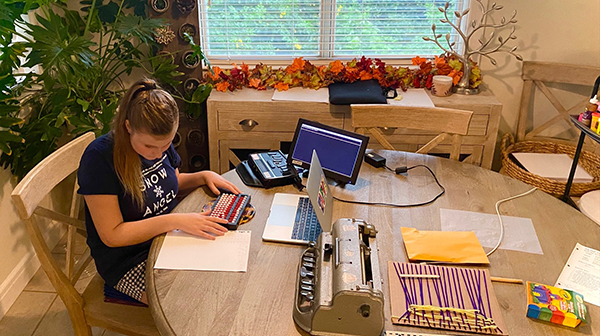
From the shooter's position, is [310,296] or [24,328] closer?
[310,296]

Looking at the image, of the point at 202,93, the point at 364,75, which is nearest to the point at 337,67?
the point at 364,75

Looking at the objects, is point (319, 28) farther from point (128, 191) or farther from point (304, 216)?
point (128, 191)

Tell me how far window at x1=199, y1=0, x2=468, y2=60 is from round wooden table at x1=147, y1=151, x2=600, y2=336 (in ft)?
4.16

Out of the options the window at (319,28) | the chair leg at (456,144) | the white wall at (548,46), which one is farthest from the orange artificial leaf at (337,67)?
the chair leg at (456,144)

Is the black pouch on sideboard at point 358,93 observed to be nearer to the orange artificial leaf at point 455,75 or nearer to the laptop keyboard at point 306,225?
the orange artificial leaf at point 455,75

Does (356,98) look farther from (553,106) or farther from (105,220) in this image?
(105,220)

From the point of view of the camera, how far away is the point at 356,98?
2.51 meters

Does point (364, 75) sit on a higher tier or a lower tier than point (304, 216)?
higher

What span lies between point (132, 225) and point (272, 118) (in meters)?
1.32

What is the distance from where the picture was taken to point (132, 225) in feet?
4.64

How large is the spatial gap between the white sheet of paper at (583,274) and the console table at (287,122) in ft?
3.98

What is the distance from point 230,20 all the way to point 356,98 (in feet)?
3.27

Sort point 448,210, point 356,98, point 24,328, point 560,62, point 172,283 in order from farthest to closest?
point 560,62 < point 356,98 < point 24,328 < point 448,210 < point 172,283

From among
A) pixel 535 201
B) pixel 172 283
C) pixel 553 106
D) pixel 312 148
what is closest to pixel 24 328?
pixel 172 283
